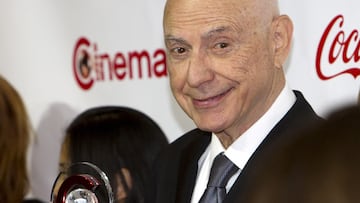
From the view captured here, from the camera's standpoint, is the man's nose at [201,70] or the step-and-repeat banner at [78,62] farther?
the step-and-repeat banner at [78,62]

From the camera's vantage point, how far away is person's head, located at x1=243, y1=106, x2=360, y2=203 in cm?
65

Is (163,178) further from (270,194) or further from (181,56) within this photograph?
(270,194)

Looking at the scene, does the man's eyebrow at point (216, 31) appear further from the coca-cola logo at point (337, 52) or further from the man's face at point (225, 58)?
the coca-cola logo at point (337, 52)

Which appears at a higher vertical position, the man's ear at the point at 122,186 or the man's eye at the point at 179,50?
the man's eye at the point at 179,50

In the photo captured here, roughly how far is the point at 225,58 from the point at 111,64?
2.49 feet

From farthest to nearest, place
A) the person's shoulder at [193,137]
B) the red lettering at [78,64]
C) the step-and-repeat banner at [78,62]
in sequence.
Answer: the red lettering at [78,64] < the step-and-repeat banner at [78,62] < the person's shoulder at [193,137]

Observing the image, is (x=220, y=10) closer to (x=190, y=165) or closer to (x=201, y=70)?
(x=201, y=70)

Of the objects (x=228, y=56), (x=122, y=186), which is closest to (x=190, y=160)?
(x=228, y=56)

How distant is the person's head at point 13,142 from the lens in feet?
7.89

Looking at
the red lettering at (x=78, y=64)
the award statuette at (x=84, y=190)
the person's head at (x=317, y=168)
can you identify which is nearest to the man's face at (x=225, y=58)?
the award statuette at (x=84, y=190)

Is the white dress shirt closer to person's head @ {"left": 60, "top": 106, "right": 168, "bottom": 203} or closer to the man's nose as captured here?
the man's nose

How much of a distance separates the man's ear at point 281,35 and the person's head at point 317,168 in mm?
959

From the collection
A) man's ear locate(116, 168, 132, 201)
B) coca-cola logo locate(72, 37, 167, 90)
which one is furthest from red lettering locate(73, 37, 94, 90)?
man's ear locate(116, 168, 132, 201)

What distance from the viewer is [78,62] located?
239 centimetres
